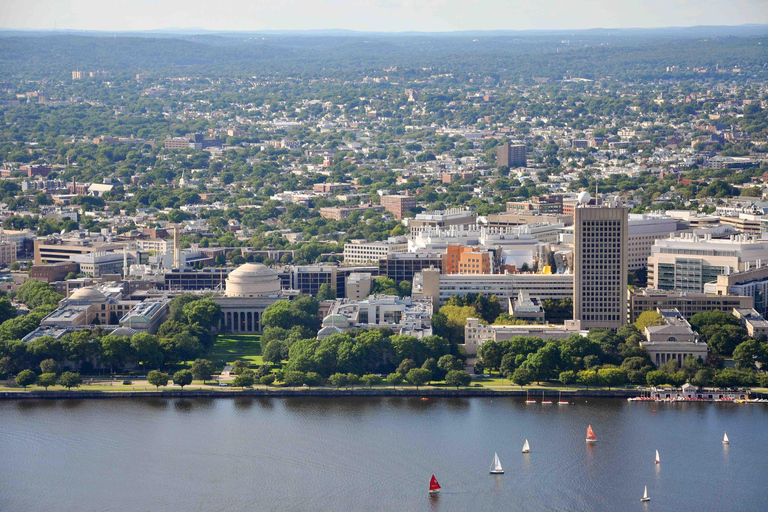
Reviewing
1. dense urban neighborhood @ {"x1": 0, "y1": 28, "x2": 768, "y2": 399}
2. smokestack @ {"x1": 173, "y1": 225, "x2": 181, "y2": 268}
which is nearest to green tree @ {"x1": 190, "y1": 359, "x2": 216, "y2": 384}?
dense urban neighborhood @ {"x1": 0, "y1": 28, "x2": 768, "y2": 399}

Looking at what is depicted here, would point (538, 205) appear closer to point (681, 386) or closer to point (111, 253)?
point (111, 253)

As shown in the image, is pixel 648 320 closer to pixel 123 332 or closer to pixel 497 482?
pixel 497 482

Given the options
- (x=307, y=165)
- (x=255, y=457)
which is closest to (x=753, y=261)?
(x=255, y=457)

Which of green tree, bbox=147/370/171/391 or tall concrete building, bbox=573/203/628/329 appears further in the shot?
tall concrete building, bbox=573/203/628/329

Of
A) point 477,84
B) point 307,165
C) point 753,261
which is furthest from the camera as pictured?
point 477,84

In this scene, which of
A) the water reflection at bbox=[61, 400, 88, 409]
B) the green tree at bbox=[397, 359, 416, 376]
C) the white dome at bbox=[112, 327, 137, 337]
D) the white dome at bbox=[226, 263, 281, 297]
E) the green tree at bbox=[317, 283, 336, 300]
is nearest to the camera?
the water reflection at bbox=[61, 400, 88, 409]

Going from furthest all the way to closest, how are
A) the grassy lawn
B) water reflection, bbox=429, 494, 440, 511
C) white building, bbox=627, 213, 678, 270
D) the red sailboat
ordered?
1. white building, bbox=627, 213, 678, 270
2. the grassy lawn
3. the red sailboat
4. water reflection, bbox=429, 494, 440, 511

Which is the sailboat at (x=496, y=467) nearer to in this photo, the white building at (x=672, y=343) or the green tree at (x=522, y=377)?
the green tree at (x=522, y=377)

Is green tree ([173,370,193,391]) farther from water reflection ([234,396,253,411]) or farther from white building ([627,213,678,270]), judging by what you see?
white building ([627,213,678,270])
